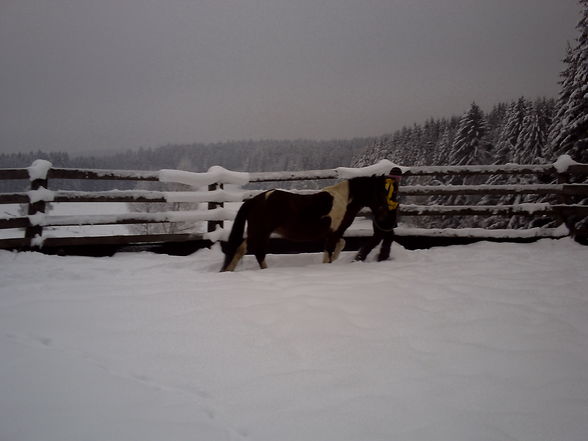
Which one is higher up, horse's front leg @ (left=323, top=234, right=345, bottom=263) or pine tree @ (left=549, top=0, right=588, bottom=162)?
pine tree @ (left=549, top=0, right=588, bottom=162)

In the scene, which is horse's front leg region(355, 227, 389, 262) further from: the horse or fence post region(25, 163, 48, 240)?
fence post region(25, 163, 48, 240)

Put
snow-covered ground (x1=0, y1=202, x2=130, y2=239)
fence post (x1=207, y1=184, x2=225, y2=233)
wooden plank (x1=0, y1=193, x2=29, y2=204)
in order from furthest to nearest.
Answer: snow-covered ground (x1=0, y1=202, x2=130, y2=239) < fence post (x1=207, y1=184, x2=225, y2=233) < wooden plank (x1=0, y1=193, x2=29, y2=204)

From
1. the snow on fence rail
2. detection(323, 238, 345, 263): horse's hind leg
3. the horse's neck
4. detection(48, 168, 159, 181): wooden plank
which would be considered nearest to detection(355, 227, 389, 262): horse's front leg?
detection(323, 238, 345, 263): horse's hind leg

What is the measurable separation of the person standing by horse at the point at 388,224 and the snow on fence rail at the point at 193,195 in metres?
0.93

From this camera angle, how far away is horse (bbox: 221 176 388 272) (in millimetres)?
4223

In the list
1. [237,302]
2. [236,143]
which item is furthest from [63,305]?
[236,143]

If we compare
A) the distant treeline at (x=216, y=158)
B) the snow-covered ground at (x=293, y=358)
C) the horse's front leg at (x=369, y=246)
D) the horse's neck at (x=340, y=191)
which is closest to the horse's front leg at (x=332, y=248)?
the horse's front leg at (x=369, y=246)

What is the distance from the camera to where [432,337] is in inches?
89.5

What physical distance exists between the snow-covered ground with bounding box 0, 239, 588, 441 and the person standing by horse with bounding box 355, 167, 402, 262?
1.22 meters

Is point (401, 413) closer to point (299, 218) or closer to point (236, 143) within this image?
point (299, 218)

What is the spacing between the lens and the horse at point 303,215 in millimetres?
4223

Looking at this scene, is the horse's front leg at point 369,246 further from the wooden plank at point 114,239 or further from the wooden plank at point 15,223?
the wooden plank at point 15,223

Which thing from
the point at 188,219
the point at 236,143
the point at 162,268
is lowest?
the point at 162,268

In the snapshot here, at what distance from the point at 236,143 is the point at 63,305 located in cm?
6790
